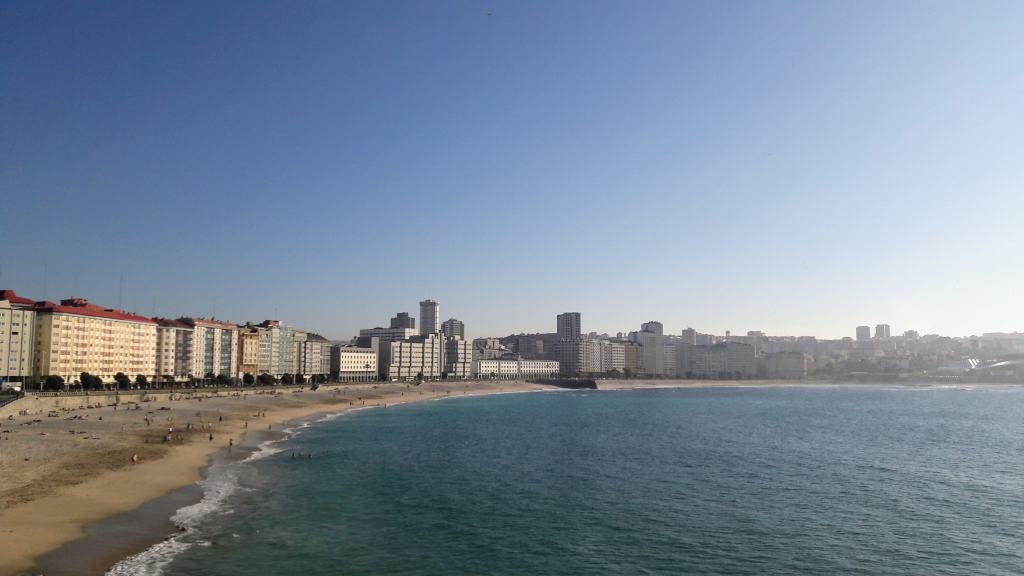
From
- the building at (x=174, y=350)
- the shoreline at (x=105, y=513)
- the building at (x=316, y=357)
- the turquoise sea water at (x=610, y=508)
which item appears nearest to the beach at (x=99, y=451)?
the shoreline at (x=105, y=513)

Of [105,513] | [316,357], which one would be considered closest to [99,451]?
[105,513]

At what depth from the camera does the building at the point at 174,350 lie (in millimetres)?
129375

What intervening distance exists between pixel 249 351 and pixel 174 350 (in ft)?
81.1

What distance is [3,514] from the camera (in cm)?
2900

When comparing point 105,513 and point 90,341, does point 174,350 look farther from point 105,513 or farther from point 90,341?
point 105,513

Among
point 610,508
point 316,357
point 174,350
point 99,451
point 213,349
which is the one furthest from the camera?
point 316,357

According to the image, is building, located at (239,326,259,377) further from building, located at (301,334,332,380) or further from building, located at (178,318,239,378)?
building, located at (301,334,332,380)

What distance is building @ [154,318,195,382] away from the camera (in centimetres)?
12938

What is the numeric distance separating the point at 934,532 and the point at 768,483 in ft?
41.3

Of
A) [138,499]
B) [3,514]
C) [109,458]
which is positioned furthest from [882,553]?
[109,458]

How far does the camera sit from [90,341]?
108m

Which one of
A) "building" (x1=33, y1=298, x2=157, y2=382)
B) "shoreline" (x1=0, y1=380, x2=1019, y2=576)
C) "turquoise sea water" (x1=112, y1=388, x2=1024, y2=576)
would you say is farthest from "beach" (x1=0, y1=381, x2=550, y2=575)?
"building" (x1=33, y1=298, x2=157, y2=382)

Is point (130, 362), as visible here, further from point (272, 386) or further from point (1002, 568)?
point (1002, 568)

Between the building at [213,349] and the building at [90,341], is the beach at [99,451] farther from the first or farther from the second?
the building at [213,349]
